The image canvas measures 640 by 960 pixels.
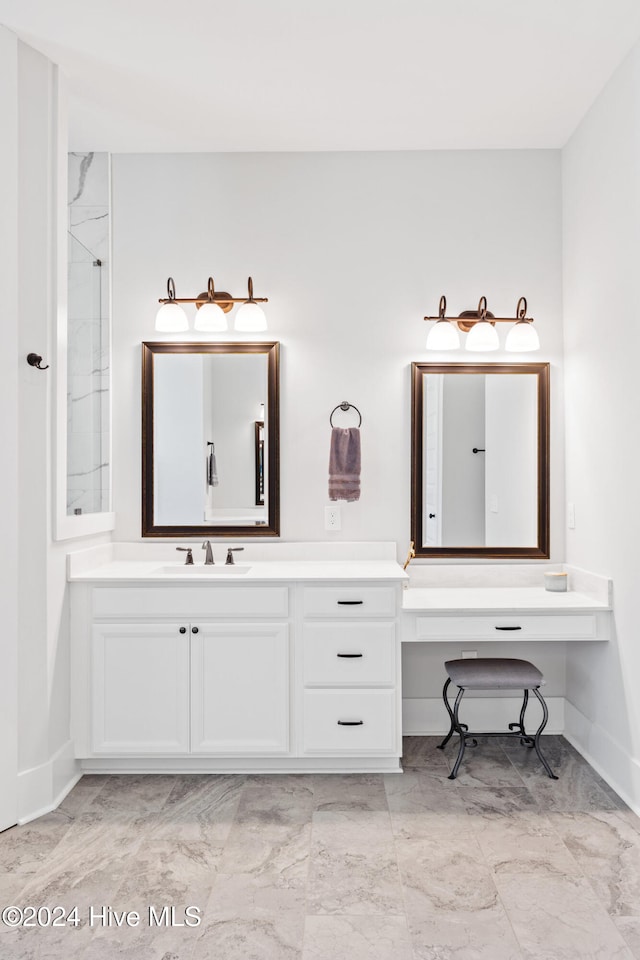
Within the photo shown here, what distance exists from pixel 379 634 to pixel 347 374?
4.06 ft

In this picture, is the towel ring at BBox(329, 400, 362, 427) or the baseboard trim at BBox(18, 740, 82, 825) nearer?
the baseboard trim at BBox(18, 740, 82, 825)

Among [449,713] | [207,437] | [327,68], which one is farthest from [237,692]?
[327,68]

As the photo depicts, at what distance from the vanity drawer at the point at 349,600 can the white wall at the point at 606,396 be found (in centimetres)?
90

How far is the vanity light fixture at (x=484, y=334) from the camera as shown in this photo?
3232 millimetres

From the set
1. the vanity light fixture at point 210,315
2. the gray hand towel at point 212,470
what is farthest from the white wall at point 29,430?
the gray hand towel at point 212,470

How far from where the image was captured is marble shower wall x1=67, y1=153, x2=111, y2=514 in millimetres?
3004

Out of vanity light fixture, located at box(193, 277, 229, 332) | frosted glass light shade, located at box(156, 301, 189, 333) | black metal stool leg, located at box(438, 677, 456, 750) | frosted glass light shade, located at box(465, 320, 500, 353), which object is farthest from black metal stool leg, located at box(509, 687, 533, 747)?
frosted glass light shade, located at box(156, 301, 189, 333)

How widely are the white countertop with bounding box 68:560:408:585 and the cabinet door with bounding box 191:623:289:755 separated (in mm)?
199

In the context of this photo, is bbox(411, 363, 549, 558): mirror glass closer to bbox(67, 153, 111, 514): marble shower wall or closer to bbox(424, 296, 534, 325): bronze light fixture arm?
bbox(424, 296, 534, 325): bronze light fixture arm

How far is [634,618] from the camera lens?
262cm

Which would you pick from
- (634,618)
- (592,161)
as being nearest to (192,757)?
(634,618)

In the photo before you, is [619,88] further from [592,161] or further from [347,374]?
[347,374]

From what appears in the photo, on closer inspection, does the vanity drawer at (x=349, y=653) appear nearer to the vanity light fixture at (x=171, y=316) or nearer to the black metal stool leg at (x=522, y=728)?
the black metal stool leg at (x=522, y=728)

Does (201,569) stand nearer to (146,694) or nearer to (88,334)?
(146,694)
